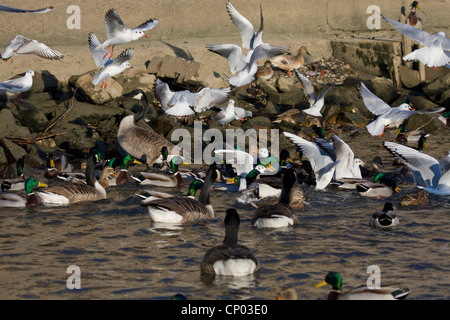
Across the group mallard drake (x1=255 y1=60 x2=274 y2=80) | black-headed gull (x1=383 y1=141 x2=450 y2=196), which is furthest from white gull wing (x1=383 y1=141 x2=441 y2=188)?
mallard drake (x1=255 y1=60 x2=274 y2=80)

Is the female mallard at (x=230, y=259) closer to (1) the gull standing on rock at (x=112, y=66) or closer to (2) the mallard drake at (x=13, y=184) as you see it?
(2) the mallard drake at (x=13, y=184)

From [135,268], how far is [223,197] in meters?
4.50

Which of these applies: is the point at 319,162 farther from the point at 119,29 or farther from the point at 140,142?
the point at 119,29

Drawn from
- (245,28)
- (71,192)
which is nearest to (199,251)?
(71,192)

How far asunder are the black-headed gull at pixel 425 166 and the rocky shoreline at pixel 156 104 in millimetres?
4402

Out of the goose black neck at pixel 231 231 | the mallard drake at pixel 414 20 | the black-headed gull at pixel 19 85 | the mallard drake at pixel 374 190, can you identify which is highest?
the mallard drake at pixel 414 20

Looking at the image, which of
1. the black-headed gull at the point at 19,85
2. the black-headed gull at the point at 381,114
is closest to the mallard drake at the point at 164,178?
the black-headed gull at the point at 19,85

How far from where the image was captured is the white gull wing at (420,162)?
13586mm

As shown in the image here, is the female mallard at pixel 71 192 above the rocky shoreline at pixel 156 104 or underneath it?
underneath

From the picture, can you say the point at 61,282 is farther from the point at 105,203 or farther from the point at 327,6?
the point at 327,6

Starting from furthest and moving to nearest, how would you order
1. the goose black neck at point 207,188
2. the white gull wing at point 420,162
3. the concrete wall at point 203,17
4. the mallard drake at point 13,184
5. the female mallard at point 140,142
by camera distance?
the concrete wall at point 203,17
the female mallard at point 140,142
the mallard drake at point 13,184
the white gull wing at point 420,162
the goose black neck at point 207,188

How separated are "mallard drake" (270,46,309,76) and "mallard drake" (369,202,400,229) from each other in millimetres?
10895
